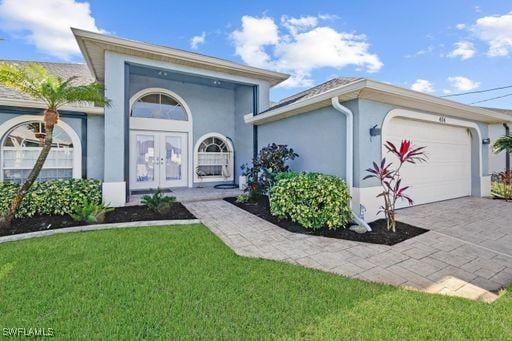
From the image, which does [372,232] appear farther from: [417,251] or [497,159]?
[497,159]

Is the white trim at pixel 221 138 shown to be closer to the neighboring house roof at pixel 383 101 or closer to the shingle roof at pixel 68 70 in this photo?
the neighboring house roof at pixel 383 101

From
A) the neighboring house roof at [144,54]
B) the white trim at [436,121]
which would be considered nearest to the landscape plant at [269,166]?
the white trim at [436,121]

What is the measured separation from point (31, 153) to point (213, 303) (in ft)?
29.5

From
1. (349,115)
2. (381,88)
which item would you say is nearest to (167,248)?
(349,115)

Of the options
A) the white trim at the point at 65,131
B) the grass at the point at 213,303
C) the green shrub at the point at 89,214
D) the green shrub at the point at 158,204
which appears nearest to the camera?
the grass at the point at 213,303

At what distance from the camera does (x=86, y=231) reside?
206 inches

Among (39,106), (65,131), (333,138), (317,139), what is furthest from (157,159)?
(333,138)

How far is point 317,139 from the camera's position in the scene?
700 centimetres

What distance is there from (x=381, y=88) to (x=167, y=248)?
17.9ft

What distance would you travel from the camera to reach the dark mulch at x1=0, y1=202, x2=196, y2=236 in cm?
527

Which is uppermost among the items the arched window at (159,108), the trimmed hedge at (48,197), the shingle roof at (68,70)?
the shingle roof at (68,70)

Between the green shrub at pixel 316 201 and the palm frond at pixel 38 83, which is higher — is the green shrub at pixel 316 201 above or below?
below

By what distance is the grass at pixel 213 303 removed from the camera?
7.25 ft

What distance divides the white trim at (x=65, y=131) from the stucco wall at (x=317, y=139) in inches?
270
